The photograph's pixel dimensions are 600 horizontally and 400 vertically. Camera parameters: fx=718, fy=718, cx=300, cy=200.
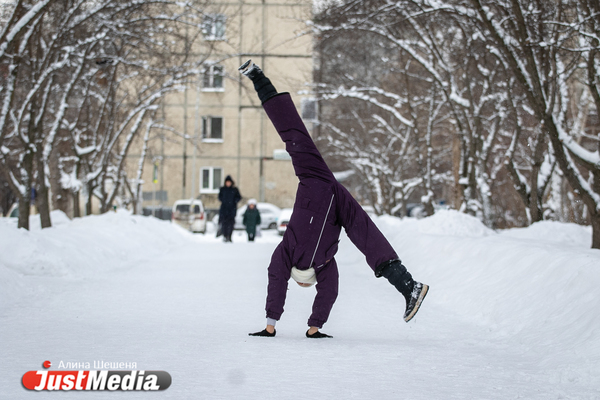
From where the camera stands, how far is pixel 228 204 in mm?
21859

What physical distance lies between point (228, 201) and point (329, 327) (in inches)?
608

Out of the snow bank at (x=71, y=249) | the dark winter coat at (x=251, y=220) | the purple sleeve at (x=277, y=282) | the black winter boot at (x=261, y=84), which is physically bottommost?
the dark winter coat at (x=251, y=220)

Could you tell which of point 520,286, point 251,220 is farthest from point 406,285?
point 251,220

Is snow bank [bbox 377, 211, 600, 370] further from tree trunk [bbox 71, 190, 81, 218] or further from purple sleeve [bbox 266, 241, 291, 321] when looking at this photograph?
tree trunk [bbox 71, 190, 81, 218]

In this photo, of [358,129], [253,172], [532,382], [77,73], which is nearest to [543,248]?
[532,382]

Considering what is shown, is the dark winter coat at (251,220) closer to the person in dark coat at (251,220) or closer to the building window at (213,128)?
the person in dark coat at (251,220)

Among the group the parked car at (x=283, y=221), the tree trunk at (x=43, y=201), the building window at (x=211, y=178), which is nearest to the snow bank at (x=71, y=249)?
the tree trunk at (x=43, y=201)

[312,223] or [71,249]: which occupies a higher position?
[312,223]

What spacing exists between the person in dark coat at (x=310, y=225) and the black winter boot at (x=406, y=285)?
0.01 metres

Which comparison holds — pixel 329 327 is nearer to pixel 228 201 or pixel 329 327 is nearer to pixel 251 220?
pixel 228 201

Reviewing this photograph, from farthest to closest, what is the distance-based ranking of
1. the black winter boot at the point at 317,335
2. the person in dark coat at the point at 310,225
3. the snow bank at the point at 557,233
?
the snow bank at the point at 557,233 < the black winter boot at the point at 317,335 < the person in dark coat at the point at 310,225

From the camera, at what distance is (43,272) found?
31.7ft

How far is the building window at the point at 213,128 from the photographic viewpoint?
154 ft

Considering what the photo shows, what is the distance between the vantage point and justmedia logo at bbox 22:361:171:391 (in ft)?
12.9
